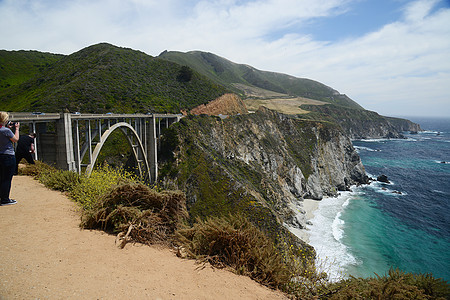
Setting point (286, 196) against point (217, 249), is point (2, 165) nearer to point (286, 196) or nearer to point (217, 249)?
point (217, 249)

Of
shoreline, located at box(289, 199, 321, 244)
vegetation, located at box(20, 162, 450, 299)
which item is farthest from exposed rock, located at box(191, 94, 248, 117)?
vegetation, located at box(20, 162, 450, 299)

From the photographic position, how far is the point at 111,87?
158 feet

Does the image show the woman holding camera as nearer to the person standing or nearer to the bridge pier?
the person standing

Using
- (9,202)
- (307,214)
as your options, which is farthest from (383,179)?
(9,202)

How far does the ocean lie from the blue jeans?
1628 cm

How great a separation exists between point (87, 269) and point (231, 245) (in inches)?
134

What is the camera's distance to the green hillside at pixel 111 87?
41.6 meters

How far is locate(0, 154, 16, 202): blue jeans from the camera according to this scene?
263 inches

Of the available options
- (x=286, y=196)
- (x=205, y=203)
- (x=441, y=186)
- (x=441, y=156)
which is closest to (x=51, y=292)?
(x=205, y=203)

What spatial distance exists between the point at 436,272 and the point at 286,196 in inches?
898

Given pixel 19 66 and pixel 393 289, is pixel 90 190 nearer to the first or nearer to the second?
pixel 393 289

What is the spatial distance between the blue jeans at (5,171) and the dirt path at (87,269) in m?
0.46

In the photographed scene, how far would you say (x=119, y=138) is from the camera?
39.5 m

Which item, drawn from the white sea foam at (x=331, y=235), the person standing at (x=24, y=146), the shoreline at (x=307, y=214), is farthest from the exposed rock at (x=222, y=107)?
the person standing at (x=24, y=146)
